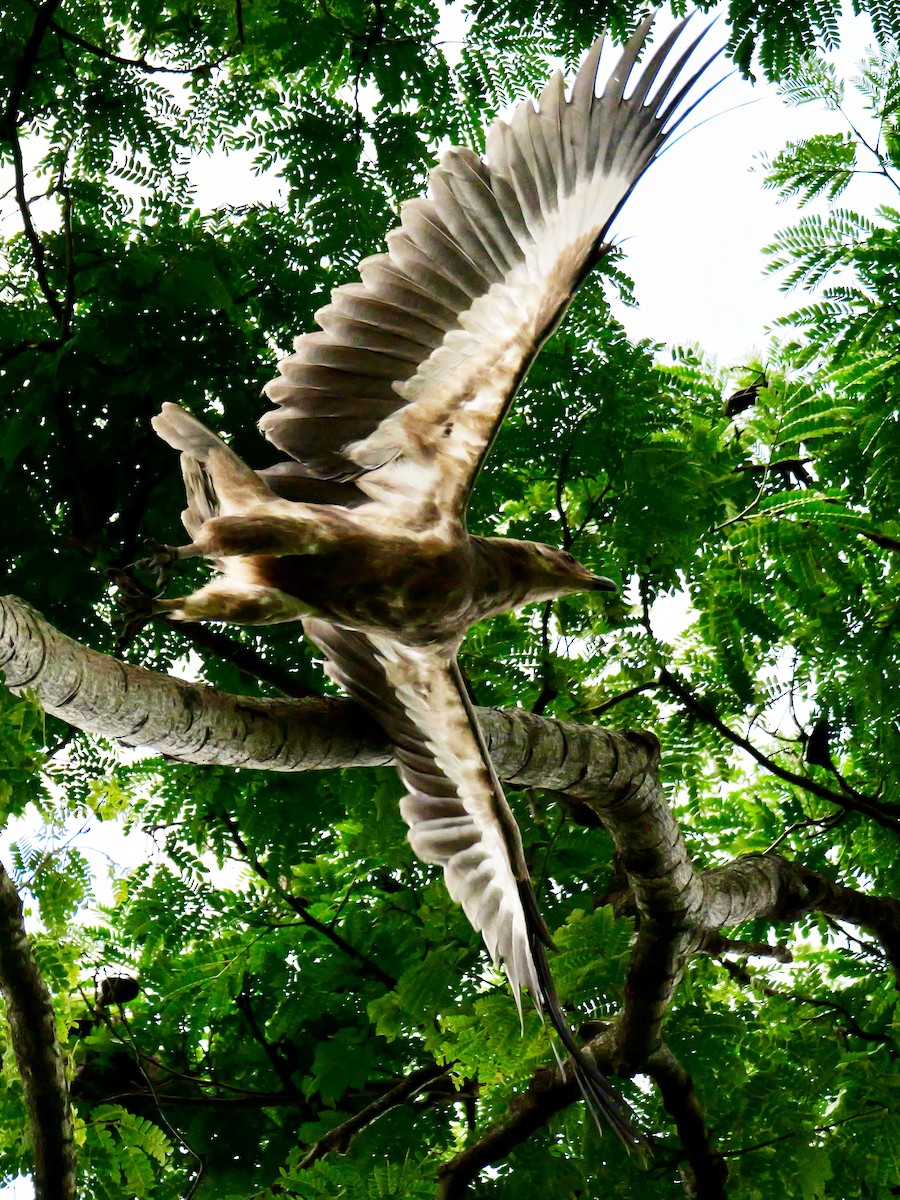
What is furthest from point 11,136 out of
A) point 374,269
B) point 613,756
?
point 613,756

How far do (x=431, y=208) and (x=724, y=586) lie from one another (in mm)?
2075

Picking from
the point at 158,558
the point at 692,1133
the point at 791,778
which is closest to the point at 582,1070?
the point at 692,1133

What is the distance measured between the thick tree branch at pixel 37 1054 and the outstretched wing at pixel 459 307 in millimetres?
1315

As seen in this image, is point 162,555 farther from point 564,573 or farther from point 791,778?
point 791,778

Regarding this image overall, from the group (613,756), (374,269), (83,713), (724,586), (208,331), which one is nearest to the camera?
(83,713)

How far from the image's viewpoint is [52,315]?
4.11 metres

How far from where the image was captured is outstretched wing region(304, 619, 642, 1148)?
325 cm

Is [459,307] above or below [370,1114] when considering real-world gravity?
above

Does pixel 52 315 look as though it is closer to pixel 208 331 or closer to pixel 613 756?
pixel 208 331

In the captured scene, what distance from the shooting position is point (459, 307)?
314 centimetres

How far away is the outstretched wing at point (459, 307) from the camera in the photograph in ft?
10.2

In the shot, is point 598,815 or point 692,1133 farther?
point 692,1133

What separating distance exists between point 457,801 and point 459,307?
4.45ft

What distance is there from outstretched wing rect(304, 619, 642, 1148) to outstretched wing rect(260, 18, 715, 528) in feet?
1.40
